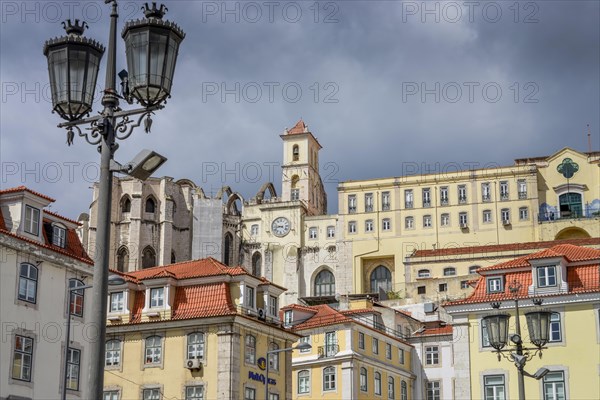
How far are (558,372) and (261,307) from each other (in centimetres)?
1491

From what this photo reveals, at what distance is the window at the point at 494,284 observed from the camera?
4700 cm

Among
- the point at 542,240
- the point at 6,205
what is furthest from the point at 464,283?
the point at 6,205

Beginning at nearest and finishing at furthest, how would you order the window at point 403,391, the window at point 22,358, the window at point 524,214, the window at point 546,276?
1. the window at point 22,358
2. the window at point 546,276
3. the window at point 403,391
4. the window at point 524,214

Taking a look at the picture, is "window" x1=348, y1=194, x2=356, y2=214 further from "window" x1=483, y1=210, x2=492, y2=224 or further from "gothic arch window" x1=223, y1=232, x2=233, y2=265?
"window" x1=483, y1=210, x2=492, y2=224

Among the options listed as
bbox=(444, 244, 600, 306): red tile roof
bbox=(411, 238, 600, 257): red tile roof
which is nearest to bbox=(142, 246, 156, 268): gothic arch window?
bbox=(411, 238, 600, 257): red tile roof

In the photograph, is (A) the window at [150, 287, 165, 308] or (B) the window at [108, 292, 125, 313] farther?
(B) the window at [108, 292, 125, 313]

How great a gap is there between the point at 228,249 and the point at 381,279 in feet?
55.7

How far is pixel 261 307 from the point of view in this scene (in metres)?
50.4

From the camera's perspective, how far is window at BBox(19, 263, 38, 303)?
112 ft

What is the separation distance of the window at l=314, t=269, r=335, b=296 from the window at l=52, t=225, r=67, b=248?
68551 mm

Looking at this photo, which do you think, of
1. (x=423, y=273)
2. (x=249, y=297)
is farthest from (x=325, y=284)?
(x=249, y=297)

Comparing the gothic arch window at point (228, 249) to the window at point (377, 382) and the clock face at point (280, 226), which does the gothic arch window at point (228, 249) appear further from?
the window at point (377, 382)

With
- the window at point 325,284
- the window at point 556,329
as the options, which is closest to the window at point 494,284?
the window at point 556,329

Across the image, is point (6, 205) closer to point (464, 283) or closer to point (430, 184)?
point (464, 283)
